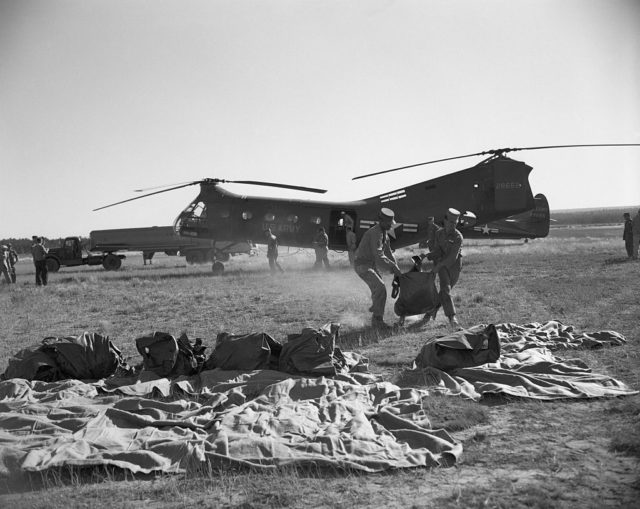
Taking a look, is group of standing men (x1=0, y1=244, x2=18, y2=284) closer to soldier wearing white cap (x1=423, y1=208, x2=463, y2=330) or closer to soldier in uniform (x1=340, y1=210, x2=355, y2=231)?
soldier in uniform (x1=340, y1=210, x2=355, y2=231)

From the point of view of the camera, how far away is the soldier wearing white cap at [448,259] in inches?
392

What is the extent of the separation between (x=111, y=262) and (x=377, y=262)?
25.6 metres

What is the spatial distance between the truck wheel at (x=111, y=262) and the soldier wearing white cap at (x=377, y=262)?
2491cm

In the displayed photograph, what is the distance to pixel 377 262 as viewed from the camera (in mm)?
9992

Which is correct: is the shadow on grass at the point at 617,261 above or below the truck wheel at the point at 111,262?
below

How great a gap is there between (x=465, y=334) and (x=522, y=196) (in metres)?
14.8

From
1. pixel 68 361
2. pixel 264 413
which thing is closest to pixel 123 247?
pixel 68 361

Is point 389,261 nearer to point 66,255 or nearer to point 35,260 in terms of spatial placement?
point 35,260

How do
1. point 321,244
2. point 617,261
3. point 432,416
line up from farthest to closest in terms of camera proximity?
point 321,244 < point 617,261 < point 432,416

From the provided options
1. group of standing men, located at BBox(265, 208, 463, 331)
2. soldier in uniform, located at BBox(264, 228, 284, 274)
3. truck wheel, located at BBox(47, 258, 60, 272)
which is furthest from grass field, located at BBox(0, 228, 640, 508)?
truck wheel, located at BBox(47, 258, 60, 272)

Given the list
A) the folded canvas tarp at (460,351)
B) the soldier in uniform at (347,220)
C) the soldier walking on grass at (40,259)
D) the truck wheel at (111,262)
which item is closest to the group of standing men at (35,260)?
the soldier walking on grass at (40,259)

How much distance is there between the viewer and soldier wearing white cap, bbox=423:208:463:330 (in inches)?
392

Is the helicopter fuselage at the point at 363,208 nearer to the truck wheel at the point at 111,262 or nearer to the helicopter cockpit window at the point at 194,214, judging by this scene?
the helicopter cockpit window at the point at 194,214

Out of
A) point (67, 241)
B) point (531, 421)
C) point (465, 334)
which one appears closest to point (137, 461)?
point (531, 421)
